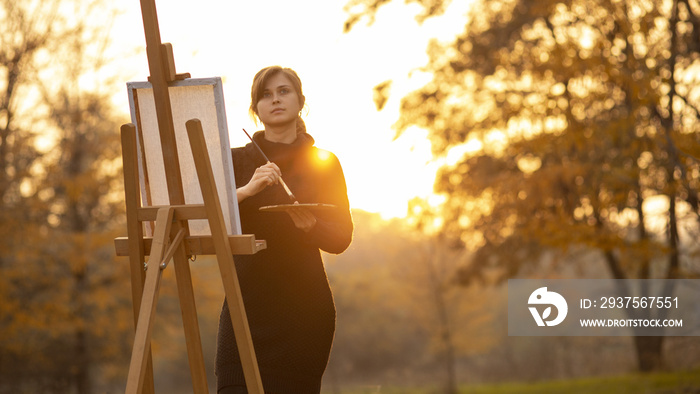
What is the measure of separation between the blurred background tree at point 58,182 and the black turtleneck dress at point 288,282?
23.7 ft

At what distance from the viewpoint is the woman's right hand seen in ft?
7.68

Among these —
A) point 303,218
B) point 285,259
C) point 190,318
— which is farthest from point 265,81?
point 190,318

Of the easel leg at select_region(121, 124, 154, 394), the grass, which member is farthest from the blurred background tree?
the easel leg at select_region(121, 124, 154, 394)

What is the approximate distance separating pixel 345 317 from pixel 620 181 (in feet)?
66.6

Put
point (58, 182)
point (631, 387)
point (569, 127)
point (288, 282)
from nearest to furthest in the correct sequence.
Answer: point (288, 282), point (569, 127), point (631, 387), point (58, 182)

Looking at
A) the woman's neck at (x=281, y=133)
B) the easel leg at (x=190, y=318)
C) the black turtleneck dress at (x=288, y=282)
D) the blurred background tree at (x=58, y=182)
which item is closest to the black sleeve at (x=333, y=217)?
the black turtleneck dress at (x=288, y=282)

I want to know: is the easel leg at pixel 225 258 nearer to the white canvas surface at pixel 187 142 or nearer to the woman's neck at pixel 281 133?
the white canvas surface at pixel 187 142

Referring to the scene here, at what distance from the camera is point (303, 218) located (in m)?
2.38

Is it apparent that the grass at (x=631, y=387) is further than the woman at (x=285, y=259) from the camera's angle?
Yes

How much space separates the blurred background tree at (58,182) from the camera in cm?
923

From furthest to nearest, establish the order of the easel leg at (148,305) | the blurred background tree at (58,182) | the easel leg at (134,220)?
the blurred background tree at (58,182) → the easel leg at (134,220) → the easel leg at (148,305)

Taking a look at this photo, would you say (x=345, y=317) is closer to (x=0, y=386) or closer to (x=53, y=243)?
(x=0, y=386)

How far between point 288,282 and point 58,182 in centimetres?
816

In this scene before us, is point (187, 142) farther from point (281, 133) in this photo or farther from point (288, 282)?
point (288, 282)
